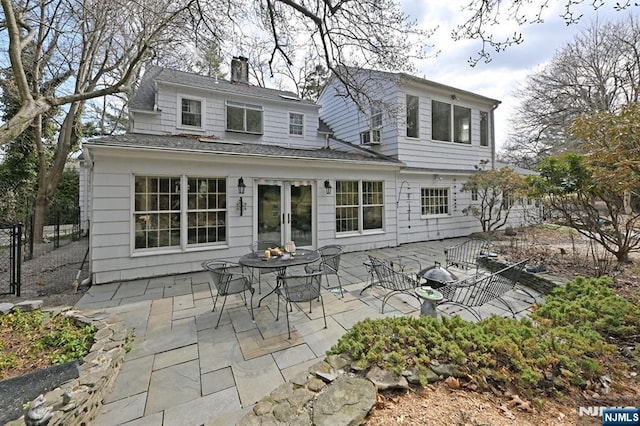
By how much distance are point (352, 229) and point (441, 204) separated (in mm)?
4480

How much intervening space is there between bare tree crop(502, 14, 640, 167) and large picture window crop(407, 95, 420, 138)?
10504 millimetres

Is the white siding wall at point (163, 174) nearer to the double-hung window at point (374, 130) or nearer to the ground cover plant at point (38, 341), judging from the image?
the ground cover plant at point (38, 341)

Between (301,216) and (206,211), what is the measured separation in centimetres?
261

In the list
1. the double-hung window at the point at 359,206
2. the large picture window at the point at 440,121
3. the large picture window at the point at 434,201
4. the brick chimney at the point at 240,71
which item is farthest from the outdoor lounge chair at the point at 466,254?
the brick chimney at the point at 240,71

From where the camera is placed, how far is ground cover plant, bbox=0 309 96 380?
2.83m

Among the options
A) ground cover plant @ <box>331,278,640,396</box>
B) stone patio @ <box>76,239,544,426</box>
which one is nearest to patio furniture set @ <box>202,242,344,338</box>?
stone patio @ <box>76,239,544,426</box>

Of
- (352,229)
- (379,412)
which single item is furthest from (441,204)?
(379,412)

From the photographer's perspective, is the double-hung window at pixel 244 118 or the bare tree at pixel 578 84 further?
the bare tree at pixel 578 84

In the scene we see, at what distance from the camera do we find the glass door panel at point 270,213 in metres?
7.28

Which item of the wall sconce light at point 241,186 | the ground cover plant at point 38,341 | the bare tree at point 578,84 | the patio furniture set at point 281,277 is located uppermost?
the bare tree at point 578,84

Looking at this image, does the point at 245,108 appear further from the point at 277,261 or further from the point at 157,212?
the point at 277,261

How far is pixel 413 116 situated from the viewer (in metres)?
10.1

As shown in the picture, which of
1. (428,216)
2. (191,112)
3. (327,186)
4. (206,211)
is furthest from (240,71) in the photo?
(428,216)

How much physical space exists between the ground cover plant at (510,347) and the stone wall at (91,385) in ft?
7.02
